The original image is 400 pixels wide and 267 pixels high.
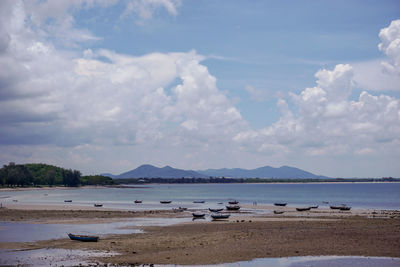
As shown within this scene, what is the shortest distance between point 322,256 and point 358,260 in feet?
8.42

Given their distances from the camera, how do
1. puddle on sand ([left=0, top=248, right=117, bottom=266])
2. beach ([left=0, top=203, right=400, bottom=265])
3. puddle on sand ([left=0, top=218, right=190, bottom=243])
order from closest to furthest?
puddle on sand ([left=0, top=248, right=117, bottom=266])
beach ([left=0, top=203, right=400, bottom=265])
puddle on sand ([left=0, top=218, right=190, bottom=243])

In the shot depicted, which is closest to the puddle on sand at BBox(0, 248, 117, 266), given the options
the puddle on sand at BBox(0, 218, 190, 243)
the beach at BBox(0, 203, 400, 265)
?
the beach at BBox(0, 203, 400, 265)

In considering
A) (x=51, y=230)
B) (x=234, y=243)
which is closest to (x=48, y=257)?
(x=234, y=243)

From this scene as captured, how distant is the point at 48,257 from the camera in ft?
107

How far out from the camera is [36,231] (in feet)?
158

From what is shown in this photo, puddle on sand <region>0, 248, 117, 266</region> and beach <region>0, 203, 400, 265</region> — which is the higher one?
beach <region>0, 203, 400, 265</region>

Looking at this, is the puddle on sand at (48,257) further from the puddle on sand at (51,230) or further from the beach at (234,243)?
the puddle on sand at (51,230)

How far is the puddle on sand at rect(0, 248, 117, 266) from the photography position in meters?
30.4

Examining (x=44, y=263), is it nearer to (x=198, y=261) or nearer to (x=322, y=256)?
(x=198, y=261)

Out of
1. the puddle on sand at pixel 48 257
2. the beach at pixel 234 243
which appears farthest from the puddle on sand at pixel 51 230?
the puddle on sand at pixel 48 257

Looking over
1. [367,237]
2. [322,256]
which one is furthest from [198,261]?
[367,237]

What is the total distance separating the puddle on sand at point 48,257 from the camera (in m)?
30.4

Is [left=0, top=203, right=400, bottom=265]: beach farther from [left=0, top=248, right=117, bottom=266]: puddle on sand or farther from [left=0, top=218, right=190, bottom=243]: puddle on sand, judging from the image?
[left=0, top=218, right=190, bottom=243]: puddle on sand

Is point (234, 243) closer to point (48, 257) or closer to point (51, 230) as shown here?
point (48, 257)
